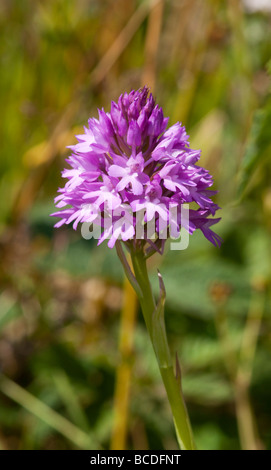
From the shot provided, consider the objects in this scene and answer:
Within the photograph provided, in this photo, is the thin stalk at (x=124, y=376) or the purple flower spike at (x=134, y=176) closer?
the purple flower spike at (x=134, y=176)

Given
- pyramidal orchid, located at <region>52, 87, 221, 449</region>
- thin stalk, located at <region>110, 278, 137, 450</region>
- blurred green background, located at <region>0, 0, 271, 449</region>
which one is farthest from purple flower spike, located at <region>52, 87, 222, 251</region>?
thin stalk, located at <region>110, 278, 137, 450</region>

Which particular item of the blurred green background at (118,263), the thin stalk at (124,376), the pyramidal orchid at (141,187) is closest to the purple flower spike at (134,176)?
the pyramidal orchid at (141,187)

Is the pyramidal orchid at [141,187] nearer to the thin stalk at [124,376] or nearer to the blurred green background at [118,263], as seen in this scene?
the blurred green background at [118,263]

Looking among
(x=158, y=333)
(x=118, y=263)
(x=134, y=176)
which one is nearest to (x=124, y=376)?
(x=118, y=263)

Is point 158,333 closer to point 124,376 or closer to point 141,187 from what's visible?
point 141,187

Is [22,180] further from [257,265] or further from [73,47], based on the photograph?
[257,265]

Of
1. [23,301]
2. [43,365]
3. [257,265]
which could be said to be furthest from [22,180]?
[257,265]

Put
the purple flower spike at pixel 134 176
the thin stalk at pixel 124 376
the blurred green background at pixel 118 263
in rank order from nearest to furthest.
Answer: the purple flower spike at pixel 134 176 < the thin stalk at pixel 124 376 < the blurred green background at pixel 118 263
